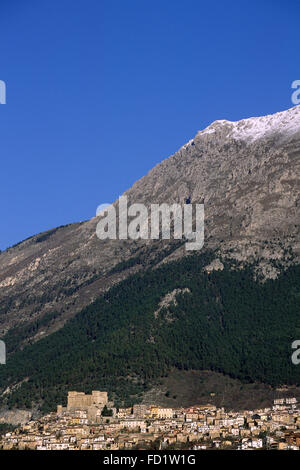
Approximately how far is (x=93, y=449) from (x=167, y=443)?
460 inches

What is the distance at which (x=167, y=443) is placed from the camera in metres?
197
